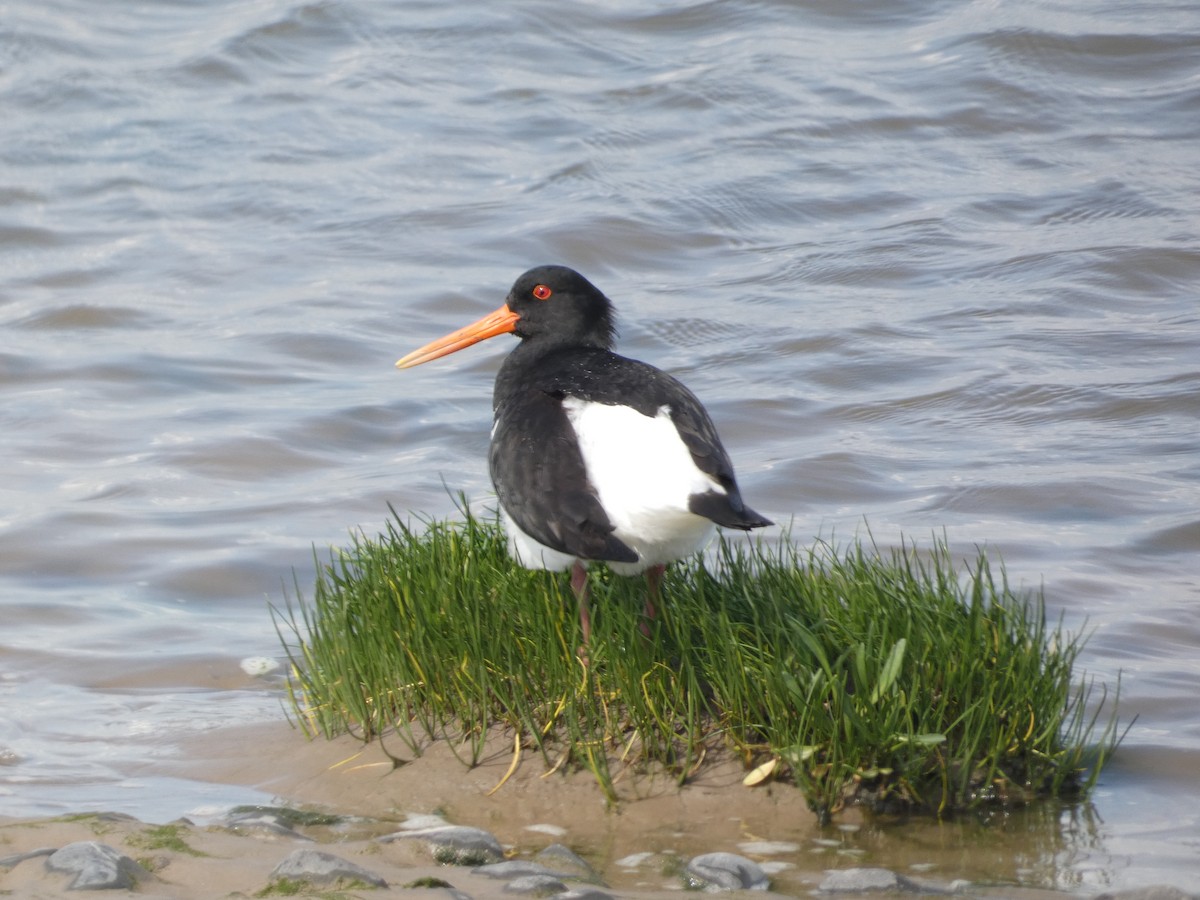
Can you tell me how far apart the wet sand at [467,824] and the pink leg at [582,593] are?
0.40 meters

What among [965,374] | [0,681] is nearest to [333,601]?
[0,681]

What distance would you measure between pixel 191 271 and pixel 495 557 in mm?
8223

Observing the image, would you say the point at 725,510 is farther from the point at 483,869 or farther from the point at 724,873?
the point at 483,869

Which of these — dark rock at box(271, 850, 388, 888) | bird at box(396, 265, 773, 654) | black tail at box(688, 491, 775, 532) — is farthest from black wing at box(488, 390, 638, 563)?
dark rock at box(271, 850, 388, 888)

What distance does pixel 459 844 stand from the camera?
12.1 ft

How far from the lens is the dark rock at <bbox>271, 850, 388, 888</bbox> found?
3.23 meters

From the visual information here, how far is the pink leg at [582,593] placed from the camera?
A: 4.41m

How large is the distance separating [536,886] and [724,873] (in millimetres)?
551

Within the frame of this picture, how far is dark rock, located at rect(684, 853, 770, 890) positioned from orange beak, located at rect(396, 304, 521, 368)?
2358 mm

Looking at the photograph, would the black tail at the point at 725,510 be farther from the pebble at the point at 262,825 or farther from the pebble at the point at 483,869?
the pebble at the point at 262,825

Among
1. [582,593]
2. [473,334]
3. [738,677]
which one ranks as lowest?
[738,677]

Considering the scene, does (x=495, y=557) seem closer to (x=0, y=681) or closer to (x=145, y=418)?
(x=0, y=681)

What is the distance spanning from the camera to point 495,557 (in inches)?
191

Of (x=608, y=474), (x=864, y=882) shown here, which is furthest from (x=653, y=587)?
(x=864, y=882)
